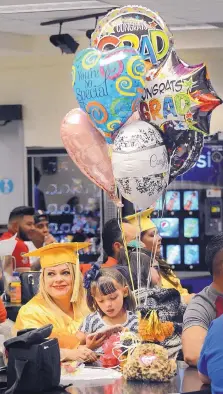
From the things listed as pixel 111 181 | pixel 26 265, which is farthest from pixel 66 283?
pixel 26 265

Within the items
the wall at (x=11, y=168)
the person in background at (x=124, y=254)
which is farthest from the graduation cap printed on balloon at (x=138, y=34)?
the wall at (x=11, y=168)

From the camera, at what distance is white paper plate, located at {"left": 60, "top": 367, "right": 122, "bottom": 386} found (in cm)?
489

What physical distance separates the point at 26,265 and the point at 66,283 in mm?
4044

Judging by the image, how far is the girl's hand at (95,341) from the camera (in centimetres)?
528

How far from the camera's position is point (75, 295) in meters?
5.79

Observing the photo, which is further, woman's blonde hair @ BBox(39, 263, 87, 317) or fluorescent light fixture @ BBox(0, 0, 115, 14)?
fluorescent light fixture @ BBox(0, 0, 115, 14)

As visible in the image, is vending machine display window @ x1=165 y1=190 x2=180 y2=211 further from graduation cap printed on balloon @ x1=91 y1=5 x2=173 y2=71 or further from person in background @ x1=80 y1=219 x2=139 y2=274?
graduation cap printed on balloon @ x1=91 y1=5 x2=173 y2=71

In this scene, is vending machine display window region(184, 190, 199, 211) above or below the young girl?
above

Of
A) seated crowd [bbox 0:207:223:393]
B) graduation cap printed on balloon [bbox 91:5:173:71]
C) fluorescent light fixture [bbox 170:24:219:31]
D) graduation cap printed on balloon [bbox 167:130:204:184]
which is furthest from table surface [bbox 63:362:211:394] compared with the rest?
fluorescent light fixture [bbox 170:24:219:31]

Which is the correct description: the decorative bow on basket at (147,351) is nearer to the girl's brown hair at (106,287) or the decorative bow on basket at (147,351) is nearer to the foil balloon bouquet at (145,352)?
the foil balloon bouquet at (145,352)

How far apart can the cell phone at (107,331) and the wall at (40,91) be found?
753 centimetres

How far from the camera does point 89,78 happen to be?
5336mm

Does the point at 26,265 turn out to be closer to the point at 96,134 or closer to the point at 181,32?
the point at 181,32

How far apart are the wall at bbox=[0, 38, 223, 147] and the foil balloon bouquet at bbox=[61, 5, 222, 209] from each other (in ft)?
23.7
